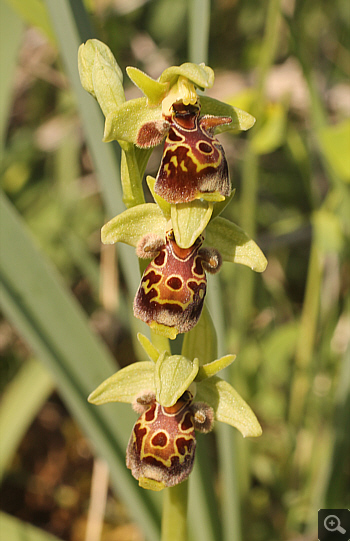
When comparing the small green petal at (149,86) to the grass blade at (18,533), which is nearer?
the small green petal at (149,86)

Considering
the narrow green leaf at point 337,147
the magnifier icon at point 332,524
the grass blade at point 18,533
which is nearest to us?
the grass blade at point 18,533

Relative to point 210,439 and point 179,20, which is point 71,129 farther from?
point 210,439

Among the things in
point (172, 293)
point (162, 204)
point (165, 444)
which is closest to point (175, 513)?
point (165, 444)

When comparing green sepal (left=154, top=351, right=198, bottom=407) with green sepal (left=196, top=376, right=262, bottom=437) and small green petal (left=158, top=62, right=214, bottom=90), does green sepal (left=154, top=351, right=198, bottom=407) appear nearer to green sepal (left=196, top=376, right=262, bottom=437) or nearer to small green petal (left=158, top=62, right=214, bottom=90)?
green sepal (left=196, top=376, right=262, bottom=437)

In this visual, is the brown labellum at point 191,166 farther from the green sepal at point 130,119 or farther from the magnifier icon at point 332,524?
the magnifier icon at point 332,524

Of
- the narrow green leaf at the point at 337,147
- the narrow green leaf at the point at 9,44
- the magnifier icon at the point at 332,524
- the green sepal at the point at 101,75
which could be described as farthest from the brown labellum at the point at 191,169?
the magnifier icon at the point at 332,524

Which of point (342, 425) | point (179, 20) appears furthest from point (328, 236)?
point (179, 20)

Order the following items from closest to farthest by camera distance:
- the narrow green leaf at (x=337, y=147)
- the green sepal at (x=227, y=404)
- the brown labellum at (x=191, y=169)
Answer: the brown labellum at (x=191, y=169) < the green sepal at (x=227, y=404) < the narrow green leaf at (x=337, y=147)
